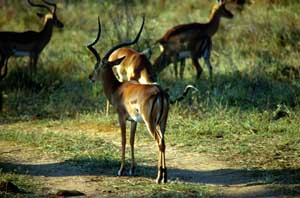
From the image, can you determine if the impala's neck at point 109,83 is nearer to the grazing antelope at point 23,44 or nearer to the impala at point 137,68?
the impala at point 137,68

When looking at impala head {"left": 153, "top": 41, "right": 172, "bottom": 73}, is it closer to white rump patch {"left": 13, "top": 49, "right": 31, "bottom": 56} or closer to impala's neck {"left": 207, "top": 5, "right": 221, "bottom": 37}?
impala's neck {"left": 207, "top": 5, "right": 221, "bottom": 37}

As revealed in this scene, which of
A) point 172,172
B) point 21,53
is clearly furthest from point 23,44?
point 172,172

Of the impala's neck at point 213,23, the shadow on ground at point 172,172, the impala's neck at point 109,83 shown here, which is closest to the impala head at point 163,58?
the impala's neck at point 213,23

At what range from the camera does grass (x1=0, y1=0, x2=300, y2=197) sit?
334 inches

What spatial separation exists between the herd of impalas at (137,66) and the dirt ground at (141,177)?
0.41 meters

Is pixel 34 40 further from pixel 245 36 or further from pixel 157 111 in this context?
pixel 157 111

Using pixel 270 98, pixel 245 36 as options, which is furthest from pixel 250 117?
pixel 245 36

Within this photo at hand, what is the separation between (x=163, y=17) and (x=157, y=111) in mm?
11390

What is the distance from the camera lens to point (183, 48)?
42.2 ft

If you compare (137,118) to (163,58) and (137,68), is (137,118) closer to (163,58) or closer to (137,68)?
(137,68)

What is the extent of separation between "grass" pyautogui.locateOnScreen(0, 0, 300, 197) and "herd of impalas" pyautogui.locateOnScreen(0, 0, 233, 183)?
1.02 feet

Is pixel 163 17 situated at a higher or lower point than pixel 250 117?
higher

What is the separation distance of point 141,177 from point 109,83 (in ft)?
4.05

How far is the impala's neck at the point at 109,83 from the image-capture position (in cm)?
817
